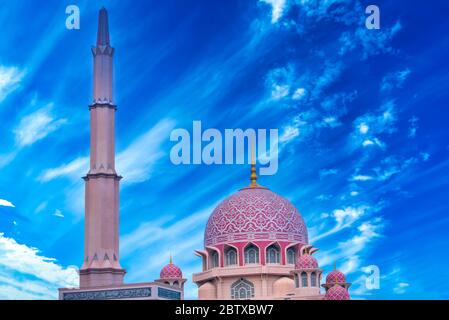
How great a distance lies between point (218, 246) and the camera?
3691 centimetres

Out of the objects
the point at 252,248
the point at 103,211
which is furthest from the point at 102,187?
the point at 252,248

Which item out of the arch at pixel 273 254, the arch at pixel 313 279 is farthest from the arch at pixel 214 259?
the arch at pixel 313 279

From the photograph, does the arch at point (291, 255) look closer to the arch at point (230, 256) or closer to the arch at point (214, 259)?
the arch at point (230, 256)

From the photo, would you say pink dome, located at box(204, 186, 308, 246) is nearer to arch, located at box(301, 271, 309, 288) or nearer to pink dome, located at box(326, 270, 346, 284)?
arch, located at box(301, 271, 309, 288)

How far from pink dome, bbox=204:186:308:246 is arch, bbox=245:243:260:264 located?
0.41 m

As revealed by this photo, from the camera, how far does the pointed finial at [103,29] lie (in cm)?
3328

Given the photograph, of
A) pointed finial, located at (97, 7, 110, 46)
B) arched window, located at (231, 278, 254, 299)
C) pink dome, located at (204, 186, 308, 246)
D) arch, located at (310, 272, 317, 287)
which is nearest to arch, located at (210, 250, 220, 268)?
pink dome, located at (204, 186, 308, 246)

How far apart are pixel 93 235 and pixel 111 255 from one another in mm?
1063

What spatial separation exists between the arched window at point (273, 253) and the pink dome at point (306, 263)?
2.66m

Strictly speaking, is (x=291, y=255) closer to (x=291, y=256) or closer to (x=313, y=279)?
(x=291, y=256)

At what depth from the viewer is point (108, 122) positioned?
32875 mm

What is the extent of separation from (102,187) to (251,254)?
322 inches

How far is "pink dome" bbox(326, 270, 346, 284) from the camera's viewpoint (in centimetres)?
3212
